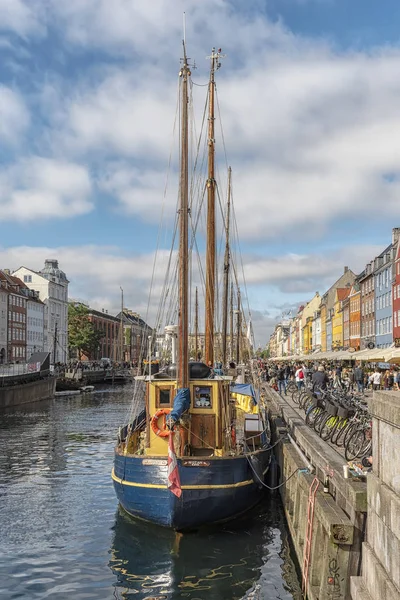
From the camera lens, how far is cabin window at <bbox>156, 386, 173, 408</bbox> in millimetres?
19938

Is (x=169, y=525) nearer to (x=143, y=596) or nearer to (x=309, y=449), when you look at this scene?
(x=143, y=596)

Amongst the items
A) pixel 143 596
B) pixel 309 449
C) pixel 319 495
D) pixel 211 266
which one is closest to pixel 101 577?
pixel 143 596

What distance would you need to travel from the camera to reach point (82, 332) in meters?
144

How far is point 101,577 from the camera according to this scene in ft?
49.6

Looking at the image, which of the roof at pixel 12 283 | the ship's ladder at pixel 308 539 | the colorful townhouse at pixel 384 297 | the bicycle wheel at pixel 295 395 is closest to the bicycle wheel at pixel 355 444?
the ship's ladder at pixel 308 539

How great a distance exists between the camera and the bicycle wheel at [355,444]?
1691 centimetres

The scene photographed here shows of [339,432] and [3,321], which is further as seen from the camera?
[3,321]

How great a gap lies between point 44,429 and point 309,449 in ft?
91.6

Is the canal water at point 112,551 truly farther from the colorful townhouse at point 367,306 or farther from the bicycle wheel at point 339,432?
the colorful townhouse at point 367,306

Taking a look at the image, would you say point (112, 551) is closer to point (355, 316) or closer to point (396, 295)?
point (396, 295)

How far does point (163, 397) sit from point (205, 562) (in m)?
5.45

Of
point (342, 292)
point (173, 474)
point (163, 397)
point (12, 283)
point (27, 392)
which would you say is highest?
point (12, 283)

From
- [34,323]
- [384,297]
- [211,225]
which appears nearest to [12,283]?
[34,323]

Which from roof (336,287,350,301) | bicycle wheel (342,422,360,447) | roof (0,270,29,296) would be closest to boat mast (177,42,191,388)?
bicycle wheel (342,422,360,447)
